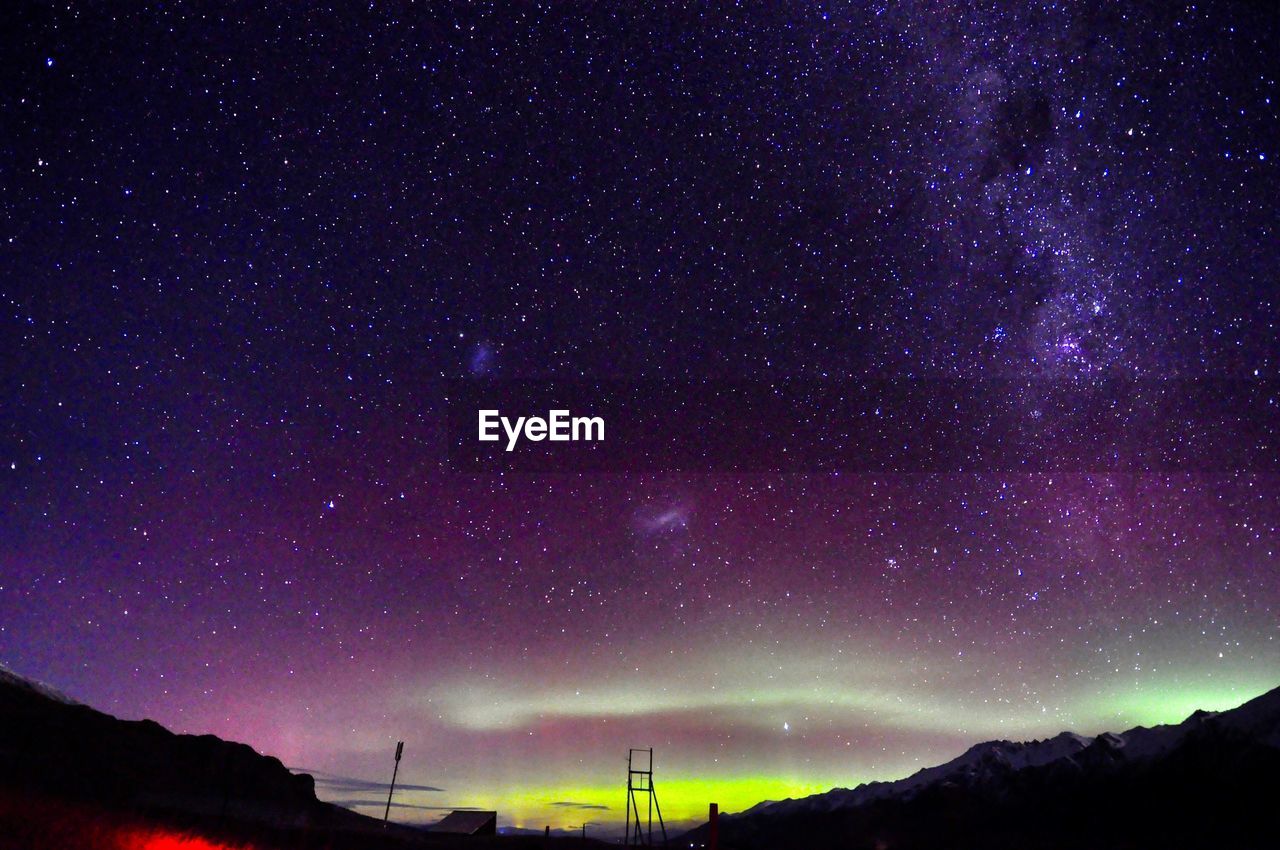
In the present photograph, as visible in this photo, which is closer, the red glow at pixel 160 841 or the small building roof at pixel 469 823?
the red glow at pixel 160 841

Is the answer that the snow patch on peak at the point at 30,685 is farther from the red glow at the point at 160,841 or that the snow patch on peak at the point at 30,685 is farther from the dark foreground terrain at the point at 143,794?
the red glow at the point at 160,841

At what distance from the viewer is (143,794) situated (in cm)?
3741

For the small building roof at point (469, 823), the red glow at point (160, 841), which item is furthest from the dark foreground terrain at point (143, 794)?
the small building roof at point (469, 823)

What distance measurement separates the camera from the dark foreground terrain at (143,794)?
14.7 metres

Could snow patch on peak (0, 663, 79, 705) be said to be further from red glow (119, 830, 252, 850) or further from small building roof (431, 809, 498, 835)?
red glow (119, 830, 252, 850)

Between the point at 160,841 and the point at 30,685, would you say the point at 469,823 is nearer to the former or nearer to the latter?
the point at 160,841

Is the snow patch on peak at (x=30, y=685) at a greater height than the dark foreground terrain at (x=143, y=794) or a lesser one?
greater

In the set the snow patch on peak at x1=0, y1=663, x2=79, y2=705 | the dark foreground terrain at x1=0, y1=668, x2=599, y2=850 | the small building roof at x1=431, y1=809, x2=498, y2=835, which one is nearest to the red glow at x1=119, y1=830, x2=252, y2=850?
the dark foreground terrain at x1=0, y1=668, x2=599, y2=850

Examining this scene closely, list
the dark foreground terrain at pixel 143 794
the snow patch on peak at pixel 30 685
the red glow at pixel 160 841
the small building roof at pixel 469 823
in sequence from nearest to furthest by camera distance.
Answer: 1. the red glow at pixel 160 841
2. the dark foreground terrain at pixel 143 794
3. the small building roof at pixel 469 823
4. the snow patch on peak at pixel 30 685

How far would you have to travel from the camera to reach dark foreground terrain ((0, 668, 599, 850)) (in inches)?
579

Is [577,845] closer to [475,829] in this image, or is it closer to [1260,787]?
[475,829]

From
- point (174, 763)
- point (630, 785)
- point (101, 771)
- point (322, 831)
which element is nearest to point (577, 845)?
point (630, 785)

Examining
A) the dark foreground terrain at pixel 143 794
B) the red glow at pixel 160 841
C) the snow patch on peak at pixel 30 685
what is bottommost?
the red glow at pixel 160 841

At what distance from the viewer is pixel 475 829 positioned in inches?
2082
